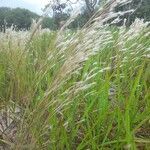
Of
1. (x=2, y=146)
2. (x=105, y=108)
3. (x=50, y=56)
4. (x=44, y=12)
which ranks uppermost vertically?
(x=44, y=12)

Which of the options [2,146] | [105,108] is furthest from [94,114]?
[2,146]

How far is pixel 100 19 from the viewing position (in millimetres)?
1264

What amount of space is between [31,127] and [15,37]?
1.82 metres

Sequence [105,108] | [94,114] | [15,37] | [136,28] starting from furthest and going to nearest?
[15,37] < [136,28] < [94,114] < [105,108]

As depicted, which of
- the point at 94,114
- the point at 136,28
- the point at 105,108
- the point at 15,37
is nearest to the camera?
the point at 105,108

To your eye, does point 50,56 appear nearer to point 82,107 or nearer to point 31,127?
point 31,127

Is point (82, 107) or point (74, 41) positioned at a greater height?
point (74, 41)

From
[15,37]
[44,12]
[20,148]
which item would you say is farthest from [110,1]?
[15,37]

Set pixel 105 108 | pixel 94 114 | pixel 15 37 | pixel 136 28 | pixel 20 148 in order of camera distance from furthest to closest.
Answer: pixel 15 37
pixel 136 28
pixel 94 114
pixel 105 108
pixel 20 148

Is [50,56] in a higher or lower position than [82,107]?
higher

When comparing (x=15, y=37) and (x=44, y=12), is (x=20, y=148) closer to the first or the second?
(x=44, y=12)

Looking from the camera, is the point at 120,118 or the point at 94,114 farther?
the point at 94,114

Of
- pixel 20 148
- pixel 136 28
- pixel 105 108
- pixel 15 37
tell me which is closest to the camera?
pixel 20 148

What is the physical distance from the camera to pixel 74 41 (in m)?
1.29
